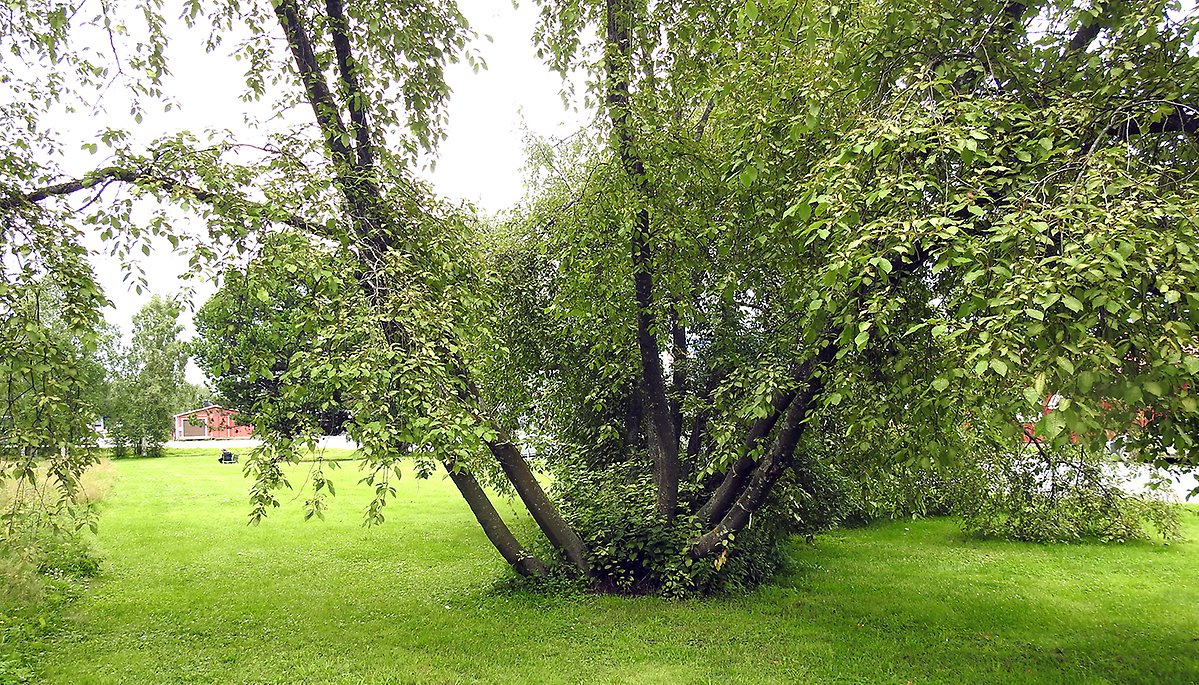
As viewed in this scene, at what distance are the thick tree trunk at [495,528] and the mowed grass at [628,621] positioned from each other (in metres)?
0.36

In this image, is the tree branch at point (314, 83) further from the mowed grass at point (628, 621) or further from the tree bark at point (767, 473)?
the tree bark at point (767, 473)

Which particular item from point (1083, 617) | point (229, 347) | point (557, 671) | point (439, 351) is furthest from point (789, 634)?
point (229, 347)

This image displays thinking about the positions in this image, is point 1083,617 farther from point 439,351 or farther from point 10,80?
point 10,80

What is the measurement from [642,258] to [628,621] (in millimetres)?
3641

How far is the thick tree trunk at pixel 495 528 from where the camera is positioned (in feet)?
23.0

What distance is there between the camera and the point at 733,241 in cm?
682

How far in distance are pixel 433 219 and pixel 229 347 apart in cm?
207

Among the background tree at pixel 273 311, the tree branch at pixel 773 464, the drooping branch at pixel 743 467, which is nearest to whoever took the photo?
the background tree at pixel 273 311

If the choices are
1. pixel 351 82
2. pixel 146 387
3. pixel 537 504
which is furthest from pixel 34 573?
pixel 146 387

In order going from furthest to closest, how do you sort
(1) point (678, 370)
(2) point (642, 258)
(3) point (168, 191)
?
(1) point (678, 370)
(2) point (642, 258)
(3) point (168, 191)

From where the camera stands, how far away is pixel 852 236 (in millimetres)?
3908

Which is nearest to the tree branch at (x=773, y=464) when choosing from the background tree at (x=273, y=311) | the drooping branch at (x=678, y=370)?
the drooping branch at (x=678, y=370)

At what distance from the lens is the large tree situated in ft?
11.0

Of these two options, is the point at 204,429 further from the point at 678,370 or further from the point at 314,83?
the point at 314,83
